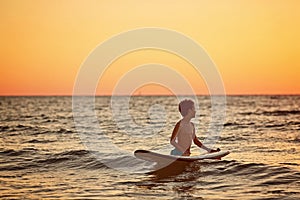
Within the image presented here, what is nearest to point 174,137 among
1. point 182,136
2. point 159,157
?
point 182,136

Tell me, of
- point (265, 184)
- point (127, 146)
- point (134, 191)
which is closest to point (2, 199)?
point (134, 191)

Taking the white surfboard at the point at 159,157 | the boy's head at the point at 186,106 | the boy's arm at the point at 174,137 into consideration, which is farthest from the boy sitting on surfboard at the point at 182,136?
the white surfboard at the point at 159,157

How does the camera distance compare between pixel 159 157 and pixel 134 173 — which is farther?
pixel 134 173

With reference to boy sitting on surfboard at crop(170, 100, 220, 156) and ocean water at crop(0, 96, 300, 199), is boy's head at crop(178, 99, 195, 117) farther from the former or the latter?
ocean water at crop(0, 96, 300, 199)

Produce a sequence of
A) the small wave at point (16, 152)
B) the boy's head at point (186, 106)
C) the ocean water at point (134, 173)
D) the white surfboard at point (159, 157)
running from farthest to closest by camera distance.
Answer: the small wave at point (16, 152) → the white surfboard at point (159, 157) → the boy's head at point (186, 106) → the ocean water at point (134, 173)

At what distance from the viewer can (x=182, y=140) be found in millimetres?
12734

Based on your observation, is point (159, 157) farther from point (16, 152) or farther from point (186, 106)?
point (16, 152)

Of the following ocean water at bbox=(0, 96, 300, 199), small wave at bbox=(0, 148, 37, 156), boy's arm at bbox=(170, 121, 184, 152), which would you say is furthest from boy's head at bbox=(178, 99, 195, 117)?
small wave at bbox=(0, 148, 37, 156)

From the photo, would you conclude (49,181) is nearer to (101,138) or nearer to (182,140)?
(182,140)

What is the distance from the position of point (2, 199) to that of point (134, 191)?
8.62ft

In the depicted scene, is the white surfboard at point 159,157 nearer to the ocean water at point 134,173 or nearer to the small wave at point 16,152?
the ocean water at point 134,173

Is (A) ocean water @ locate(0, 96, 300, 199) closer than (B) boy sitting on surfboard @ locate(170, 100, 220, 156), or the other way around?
(A) ocean water @ locate(0, 96, 300, 199)

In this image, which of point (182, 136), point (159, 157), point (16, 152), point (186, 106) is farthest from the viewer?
point (16, 152)

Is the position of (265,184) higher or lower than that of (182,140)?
lower
